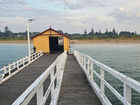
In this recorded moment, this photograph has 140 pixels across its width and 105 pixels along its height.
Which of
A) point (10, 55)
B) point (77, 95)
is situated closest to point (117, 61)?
point (77, 95)

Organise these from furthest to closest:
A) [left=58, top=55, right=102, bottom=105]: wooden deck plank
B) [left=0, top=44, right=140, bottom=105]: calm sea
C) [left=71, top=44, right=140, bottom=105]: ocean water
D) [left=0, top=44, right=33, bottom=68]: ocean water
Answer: [left=0, top=44, right=33, bottom=68]: ocean water → [left=0, top=44, right=140, bottom=105]: calm sea → [left=71, top=44, right=140, bottom=105]: ocean water → [left=58, top=55, right=102, bottom=105]: wooden deck plank

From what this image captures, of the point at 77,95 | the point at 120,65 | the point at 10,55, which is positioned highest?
the point at 77,95

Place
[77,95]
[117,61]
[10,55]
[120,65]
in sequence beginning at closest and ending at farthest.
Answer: [77,95]
[120,65]
[117,61]
[10,55]

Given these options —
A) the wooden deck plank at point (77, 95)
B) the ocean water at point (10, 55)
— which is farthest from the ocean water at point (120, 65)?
the ocean water at point (10, 55)

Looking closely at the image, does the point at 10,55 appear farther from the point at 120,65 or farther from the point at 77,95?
the point at 77,95

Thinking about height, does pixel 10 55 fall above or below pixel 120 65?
above

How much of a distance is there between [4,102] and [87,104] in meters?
3.11

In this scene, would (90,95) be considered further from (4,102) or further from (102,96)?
(4,102)

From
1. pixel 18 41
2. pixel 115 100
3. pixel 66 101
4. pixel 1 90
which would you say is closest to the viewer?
pixel 66 101

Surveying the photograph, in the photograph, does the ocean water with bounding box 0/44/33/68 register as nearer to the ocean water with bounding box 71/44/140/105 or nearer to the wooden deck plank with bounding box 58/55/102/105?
the ocean water with bounding box 71/44/140/105

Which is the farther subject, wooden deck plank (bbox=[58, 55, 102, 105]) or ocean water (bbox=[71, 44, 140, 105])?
ocean water (bbox=[71, 44, 140, 105])

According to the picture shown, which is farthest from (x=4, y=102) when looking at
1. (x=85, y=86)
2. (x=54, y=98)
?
(x=85, y=86)

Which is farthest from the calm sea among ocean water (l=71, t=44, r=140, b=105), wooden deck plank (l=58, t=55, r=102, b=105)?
wooden deck plank (l=58, t=55, r=102, b=105)

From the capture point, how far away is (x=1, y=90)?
6.63 m
